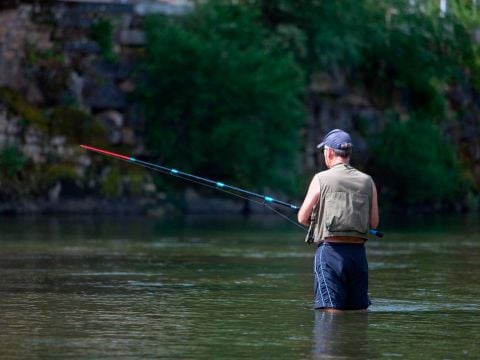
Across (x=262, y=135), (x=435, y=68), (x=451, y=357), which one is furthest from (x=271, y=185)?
(x=451, y=357)

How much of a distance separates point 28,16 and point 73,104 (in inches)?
161

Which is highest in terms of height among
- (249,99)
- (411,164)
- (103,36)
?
(103,36)

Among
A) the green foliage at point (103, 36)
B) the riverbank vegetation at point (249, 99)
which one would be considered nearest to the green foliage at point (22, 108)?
the riverbank vegetation at point (249, 99)

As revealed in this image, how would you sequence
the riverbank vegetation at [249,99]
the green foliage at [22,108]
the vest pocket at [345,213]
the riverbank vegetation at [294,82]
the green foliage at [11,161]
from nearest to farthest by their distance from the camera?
the vest pocket at [345,213] → the green foliage at [11,161] → the green foliage at [22,108] → the riverbank vegetation at [249,99] → the riverbank vegetation at [294,82]

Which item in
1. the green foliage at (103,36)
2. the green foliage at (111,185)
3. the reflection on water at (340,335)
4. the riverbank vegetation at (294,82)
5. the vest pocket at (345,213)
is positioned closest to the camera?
the reflection on water at (340,335)

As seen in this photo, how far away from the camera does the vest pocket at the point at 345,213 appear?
15461 millimetres

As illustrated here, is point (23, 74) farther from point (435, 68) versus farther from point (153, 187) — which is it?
point (435, 68)

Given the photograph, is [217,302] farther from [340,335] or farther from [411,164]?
[411,164]

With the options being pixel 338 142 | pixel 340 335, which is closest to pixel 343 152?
pixel 338 142

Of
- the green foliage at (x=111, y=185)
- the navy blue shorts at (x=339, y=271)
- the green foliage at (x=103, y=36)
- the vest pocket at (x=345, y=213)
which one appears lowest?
the navy blue shorts at (x=339, y=271)

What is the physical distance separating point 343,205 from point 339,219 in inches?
5.4

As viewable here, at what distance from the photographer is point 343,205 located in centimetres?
1548

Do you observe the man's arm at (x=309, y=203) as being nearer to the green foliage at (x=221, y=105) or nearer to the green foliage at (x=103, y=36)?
the green foliage at (x=221, y=105)

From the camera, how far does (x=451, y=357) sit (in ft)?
41.7
